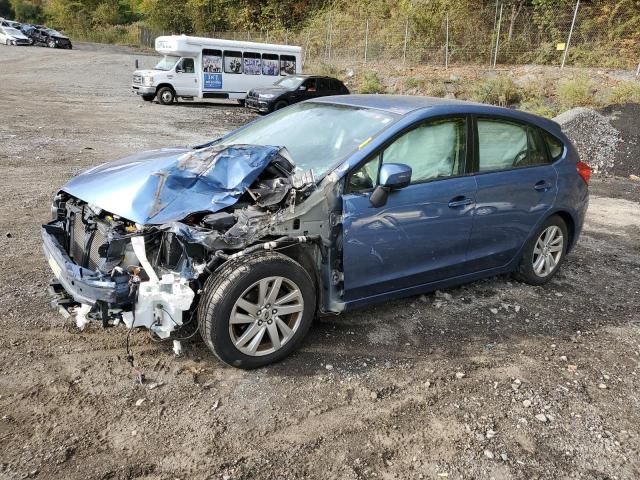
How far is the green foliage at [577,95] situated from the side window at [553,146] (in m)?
A: 12.4

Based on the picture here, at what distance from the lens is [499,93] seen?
18.1 meters

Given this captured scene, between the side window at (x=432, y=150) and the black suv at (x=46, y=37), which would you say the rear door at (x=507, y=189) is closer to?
the side window at (x=432, y=150)

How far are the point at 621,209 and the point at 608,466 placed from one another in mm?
6707

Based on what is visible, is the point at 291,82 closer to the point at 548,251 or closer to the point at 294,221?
the point at 548,251

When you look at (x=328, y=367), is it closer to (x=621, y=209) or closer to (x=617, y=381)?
(x=617, y=381)

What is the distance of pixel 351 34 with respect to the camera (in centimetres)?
Answer: 2892

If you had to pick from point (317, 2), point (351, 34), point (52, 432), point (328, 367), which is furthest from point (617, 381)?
point (317, 2)

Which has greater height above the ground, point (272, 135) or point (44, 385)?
point (272, 135)

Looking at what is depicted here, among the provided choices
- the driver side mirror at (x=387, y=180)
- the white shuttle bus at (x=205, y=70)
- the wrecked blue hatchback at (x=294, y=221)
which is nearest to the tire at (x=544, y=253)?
the wrecked blue hatchback at (x=294, y=221)

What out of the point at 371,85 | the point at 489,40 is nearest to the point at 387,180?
the point at 371,85

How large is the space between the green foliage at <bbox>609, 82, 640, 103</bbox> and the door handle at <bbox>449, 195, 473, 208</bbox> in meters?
13.6

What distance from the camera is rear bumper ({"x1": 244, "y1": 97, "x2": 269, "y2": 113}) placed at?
59.2 ft

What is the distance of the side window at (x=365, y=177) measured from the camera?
371cm

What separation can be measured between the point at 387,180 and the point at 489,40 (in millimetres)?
21933
